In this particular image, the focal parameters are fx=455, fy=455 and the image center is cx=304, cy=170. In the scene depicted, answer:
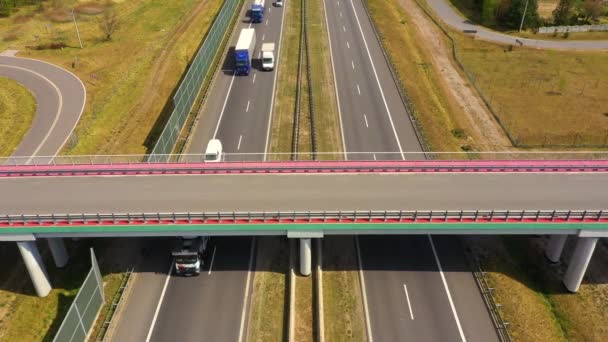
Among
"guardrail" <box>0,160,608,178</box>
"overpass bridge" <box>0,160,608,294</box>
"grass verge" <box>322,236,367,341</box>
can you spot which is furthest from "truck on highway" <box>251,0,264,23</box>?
"grass verge" <box>322,236,367,341</box>

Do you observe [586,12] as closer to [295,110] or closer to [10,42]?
[295,110]

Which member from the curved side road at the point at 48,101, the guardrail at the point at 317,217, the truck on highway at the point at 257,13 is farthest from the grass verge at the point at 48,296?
the truck on highway at the point at 257,13

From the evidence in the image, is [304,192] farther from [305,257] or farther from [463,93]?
[463,93]

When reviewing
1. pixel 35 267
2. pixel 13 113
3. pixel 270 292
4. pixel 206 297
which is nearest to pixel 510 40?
pixel 270 292

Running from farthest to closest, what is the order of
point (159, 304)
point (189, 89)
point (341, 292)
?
point (189, 89) → point (341, 292) → point (159, 304)

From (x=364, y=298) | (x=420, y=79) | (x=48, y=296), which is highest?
(x=420, y=79)

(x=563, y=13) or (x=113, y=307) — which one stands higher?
(x=563, y=13)

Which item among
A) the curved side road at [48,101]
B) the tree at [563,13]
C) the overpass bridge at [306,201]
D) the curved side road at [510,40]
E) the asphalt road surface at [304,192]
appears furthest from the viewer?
the tree at [563,13]

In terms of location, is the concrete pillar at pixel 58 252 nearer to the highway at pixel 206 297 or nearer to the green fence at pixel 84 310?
the green fence at pixel 84 310
